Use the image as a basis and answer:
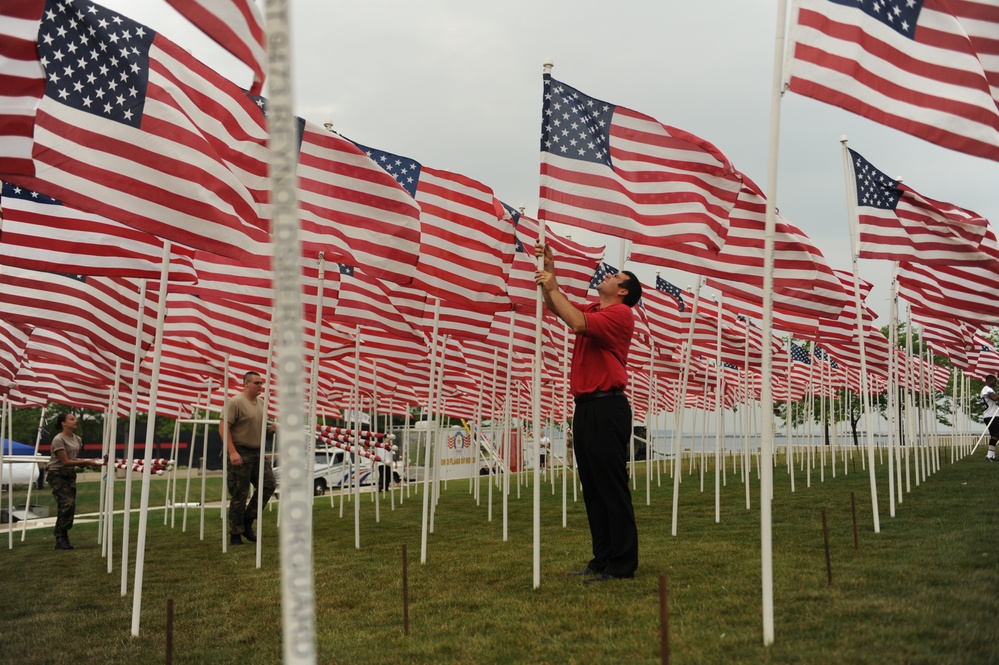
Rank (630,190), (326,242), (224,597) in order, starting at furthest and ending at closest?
(326,242) < (630,190) < (224,597)

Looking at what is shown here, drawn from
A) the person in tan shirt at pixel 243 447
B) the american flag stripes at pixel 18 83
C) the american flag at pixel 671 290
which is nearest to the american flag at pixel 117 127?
the american flag stripes at pixel 18 83

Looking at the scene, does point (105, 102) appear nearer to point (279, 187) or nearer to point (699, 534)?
point (279, 187)

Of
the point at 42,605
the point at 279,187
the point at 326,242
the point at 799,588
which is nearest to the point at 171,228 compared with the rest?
the point at 326,242

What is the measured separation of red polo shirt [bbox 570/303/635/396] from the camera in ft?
23.3

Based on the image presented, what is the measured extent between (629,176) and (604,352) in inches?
90.5

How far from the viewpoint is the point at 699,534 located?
10.3m

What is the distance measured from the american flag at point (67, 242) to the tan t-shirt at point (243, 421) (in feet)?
13.5

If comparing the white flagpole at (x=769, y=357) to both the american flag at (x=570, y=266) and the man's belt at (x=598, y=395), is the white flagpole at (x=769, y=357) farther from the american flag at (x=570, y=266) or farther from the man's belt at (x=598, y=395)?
the american flag at (x=570, y=266)

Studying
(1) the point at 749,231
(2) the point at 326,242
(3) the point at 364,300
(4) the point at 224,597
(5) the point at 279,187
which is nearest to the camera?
(5) the point at 279,187

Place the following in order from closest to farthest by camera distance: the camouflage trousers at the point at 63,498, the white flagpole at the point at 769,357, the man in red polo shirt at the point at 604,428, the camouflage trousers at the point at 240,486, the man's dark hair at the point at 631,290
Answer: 1. the white flagpole at the point at 769,357
2. the man in red polo shirt at the point at 604,428
3. the man's dark hair at the point at 631,290
4. the camouflage trousers at the point at 240,486
5. the camouflage trousers at the point at 63,498

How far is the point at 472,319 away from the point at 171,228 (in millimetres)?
7773

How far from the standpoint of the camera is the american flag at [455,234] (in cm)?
1049

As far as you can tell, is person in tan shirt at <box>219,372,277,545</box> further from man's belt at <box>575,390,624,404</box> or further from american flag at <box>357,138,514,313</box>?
man's belt at <box>575,390,624,404</box>

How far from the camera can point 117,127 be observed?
6.57 meters
